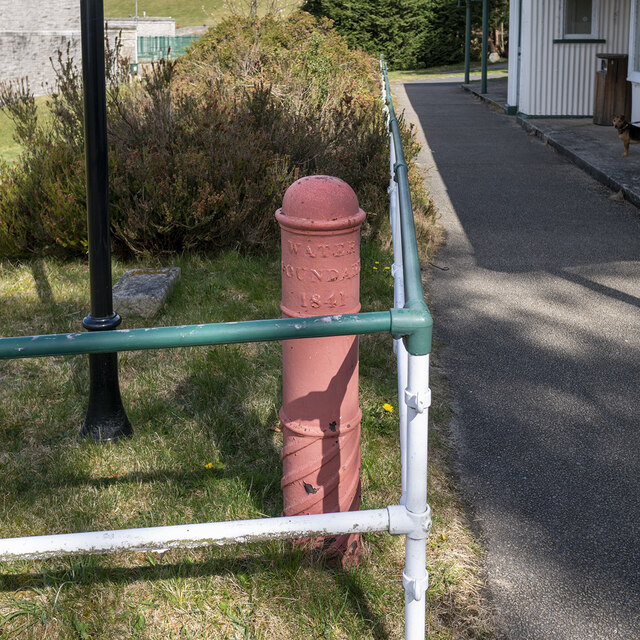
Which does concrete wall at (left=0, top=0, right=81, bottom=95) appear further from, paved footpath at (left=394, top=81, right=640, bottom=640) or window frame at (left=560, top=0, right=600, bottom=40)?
paved footpath at (left=394, top=81, right=640, bottom=640)

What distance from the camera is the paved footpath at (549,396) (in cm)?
291

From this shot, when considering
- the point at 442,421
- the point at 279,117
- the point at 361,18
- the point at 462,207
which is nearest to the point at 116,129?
the point at 279,117

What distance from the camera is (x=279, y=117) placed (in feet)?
28.3

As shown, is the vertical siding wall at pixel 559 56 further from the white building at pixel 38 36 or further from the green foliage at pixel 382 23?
the white building at pixel 38 36

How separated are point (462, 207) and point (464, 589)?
7.27 m

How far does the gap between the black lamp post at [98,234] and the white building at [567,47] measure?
1383cm

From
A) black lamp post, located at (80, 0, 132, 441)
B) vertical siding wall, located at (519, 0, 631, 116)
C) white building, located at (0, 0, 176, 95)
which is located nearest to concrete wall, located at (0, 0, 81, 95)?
white building, located at (0, 0, 176, 95)

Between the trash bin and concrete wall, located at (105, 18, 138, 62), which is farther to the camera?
concrete wall, located at (105, 18, 138, 62)

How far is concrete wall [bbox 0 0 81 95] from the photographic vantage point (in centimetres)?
4928

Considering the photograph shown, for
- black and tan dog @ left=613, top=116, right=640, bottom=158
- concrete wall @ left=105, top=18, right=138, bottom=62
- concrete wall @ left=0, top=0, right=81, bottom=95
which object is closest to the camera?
black and tan dog @ left=613, top=116, right=640, bottom=158

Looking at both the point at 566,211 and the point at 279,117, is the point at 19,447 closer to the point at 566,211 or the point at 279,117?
the point at 279,117

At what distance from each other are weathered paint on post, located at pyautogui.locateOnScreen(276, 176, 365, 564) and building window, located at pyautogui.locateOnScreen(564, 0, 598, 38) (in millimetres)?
14773

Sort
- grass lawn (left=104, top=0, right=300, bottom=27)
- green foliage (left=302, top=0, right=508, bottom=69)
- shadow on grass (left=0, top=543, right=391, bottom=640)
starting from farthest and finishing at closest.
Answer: grass lawn (left=104, top=0, right=300, bottom=27), green foliage (left=302, top=0, right=508, bottom=69), shadow on grass (left=0, top=543, right=391, bottom=640)

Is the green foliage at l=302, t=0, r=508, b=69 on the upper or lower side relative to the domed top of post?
upper
